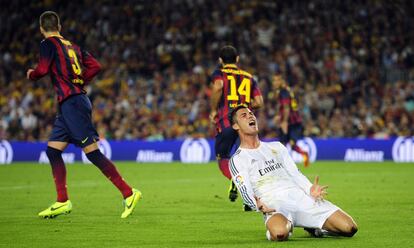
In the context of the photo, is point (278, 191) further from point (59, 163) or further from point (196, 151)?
point (196, 151)

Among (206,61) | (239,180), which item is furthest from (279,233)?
(206,61)

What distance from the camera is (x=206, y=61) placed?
105 feet

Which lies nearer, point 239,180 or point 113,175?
point 239,180

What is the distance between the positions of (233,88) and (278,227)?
4.81m

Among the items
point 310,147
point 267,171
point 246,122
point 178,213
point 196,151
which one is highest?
point 246,122

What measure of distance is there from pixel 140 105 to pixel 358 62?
7.93 meters

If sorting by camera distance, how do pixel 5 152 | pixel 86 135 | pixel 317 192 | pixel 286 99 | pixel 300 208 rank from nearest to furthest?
pixel 317 192
pixel 300 208
pixel 86 135
pixel 286 99
pixel 5 152

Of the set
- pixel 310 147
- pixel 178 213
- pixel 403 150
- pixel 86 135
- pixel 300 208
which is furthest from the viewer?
pixel 310 147

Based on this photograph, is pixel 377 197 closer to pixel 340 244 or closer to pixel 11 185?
pixel 340 244

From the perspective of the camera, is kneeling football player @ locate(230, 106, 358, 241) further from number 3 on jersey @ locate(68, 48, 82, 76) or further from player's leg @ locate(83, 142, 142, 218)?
number 3 on jersey @ locate(68, 48, 82, 76)

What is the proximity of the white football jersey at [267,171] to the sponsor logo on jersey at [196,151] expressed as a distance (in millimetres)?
18518

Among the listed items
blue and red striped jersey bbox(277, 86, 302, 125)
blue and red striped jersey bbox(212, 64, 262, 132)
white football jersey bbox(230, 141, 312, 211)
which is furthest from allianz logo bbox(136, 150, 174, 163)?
white football jersey bbox(230, 141, 312, 211)

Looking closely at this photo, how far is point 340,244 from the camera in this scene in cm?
870

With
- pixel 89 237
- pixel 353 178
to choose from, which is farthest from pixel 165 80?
pixel 89 237
